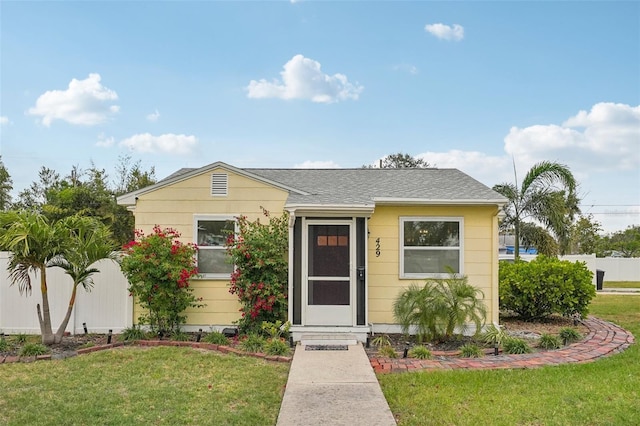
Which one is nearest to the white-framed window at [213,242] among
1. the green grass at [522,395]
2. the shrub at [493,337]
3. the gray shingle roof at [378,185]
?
the gray shingle roof at [378,185]

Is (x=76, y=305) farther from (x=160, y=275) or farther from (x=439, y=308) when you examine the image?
(x=439, y=308)

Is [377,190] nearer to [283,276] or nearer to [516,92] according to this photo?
[283,276]

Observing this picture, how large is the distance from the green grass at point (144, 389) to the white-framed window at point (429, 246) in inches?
142

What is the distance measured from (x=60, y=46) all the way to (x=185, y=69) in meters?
3.27

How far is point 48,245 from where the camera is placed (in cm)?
722

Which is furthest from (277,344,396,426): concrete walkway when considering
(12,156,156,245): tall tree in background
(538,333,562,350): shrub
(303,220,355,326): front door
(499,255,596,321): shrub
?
(12,156,156,245): tall tree in background

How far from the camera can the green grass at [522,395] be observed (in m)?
4.30

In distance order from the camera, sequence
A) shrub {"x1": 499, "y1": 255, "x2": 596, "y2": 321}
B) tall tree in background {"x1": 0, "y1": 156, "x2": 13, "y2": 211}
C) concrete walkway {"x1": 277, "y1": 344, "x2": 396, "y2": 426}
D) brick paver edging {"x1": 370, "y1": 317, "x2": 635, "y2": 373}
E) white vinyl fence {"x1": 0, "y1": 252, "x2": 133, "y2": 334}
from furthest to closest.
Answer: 1. tall tree in background {"x1": 0, "y1": 156, "x2": 13, "y2": 211}
2. shrub {"x1": 499, "y1": 255, "x2": 596, "y2": 321}
3. white vinyl fence {"x1": 0, "y1": 252, "x2": 133, "y2": 334}
4. brick paver edging {"x1": 370, "y1": 317, "x2": 635, "y2": 373}
5. concrete walkway {"x1": 277, "y1": 344, "x2": 396, "y2": 426}

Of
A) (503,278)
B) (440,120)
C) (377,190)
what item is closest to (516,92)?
(440,120)

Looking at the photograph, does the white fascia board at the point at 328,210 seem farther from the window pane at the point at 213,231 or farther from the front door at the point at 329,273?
the window pane at the point at 213,231

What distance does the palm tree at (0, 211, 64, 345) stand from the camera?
6.97m

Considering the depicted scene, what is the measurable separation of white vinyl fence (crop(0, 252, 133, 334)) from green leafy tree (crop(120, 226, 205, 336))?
2.38 feet

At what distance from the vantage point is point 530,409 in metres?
4.54

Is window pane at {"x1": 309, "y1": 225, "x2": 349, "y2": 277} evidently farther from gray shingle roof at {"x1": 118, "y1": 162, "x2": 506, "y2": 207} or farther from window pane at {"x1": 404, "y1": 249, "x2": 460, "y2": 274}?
window pane at {"x1": 404, "y1": 249, "x2": 460, "y2": 274}
